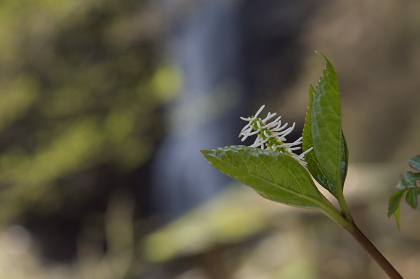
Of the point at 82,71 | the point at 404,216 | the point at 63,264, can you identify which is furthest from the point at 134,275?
the point at 404,216

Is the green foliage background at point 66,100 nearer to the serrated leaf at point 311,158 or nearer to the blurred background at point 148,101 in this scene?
the blurred background at point 148,101

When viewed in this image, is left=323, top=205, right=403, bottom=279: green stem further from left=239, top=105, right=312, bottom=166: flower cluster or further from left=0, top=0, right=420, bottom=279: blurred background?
left=0, top=0, right=420, bottom=279: blurred background

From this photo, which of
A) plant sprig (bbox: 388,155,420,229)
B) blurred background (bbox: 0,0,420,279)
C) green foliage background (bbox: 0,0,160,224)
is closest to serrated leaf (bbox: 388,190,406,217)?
plant sprig (bbox: 388,155,420,229)

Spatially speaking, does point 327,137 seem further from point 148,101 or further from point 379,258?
point 148,101

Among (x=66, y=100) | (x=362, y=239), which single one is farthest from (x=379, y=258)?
(x=66, y=100)

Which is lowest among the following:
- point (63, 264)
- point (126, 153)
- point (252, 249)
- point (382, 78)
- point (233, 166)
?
point (233, 166)

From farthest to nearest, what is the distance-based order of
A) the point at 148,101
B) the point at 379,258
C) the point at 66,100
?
the point at 148,101, the point at 66,100, the point at 379,258

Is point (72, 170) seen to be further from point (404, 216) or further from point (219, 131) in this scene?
point (404, 216)
